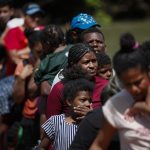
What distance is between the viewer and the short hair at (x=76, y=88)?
6516 millimetres

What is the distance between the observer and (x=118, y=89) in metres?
5.34

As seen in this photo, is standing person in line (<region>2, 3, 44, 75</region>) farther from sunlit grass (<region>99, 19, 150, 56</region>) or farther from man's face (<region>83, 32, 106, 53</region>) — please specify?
sunlit grass (<region>99, 19, 150, 56</region>)

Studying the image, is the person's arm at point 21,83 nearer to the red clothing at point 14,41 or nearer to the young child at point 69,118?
the red clothing at point 14,41

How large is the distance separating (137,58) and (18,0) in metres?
15.9

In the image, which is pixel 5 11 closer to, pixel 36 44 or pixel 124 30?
pixel 36 44

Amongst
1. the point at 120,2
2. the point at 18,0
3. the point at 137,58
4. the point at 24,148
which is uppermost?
the point at 137,58

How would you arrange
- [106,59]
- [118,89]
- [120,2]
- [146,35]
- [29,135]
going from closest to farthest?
[118,89] → [106,59] → [29,135] → [146,35] → [120,2]

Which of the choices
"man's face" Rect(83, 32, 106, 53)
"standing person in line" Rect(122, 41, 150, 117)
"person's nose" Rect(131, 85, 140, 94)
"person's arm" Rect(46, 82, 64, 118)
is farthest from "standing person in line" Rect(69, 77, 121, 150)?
"man's face" Rect(83, 32, 106, 53)

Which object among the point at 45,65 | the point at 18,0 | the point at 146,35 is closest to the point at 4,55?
the point at 45,65

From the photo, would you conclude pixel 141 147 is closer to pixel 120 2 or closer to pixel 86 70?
pixel 86 70

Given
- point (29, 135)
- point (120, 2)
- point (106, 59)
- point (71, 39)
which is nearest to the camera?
point (106, 59)

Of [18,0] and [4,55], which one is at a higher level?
[4,55]

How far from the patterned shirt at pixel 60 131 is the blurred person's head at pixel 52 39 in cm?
165

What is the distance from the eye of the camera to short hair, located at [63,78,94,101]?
6516mm
